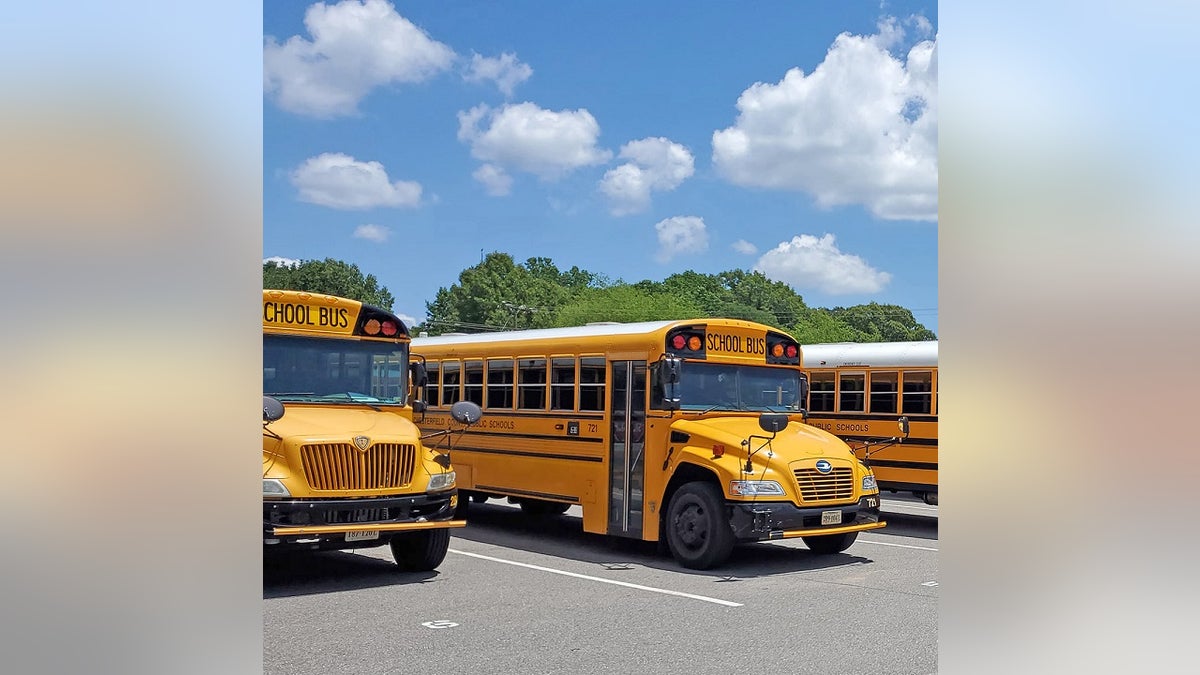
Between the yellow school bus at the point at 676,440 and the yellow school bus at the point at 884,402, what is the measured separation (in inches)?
100

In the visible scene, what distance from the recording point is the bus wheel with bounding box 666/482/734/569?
9.12m

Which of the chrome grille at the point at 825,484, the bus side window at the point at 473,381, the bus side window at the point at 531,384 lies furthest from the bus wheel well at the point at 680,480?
the bus side window at the point at 473,381

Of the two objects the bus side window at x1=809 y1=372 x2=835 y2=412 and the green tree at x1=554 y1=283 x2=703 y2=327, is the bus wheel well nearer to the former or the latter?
the bus side window at x1=809 y1=372 x2=835 y2=412

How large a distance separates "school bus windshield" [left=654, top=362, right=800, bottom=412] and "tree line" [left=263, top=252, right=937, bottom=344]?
4125 centimetres

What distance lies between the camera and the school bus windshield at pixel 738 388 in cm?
1008

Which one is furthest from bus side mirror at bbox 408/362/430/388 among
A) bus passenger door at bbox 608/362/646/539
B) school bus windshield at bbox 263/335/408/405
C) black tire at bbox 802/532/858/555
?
black tire at bbox 802/532/858/555

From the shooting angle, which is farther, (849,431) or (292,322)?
(849,431)

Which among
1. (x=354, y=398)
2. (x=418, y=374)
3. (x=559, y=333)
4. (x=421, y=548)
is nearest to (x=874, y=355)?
(x=559, y=333)

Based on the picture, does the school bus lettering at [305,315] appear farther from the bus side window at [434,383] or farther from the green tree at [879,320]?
the green tree at [879,320]
